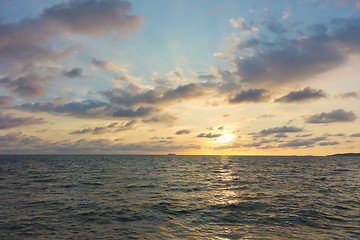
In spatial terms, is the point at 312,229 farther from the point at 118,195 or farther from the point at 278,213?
the point at 118,195

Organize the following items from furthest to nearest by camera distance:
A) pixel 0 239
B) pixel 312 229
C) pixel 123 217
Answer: pixel 123 217 → pixel 312 229 → pixel 0 239

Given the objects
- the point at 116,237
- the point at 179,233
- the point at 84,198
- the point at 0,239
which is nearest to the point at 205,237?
the point at 179,233

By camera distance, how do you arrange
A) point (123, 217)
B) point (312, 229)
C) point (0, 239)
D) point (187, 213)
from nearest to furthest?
1. point (0, 239)
2. point (312, 229)
3. point (123, 217)
4. point (187, 213)

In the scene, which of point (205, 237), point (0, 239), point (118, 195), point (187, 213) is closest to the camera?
point (0, 239)

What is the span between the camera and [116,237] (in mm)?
14797

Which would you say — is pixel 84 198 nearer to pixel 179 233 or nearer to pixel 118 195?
pixel 118 195

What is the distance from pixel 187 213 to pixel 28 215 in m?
14.6

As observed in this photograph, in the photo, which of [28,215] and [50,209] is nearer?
[28,215]

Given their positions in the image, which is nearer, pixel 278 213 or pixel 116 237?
pixel 116 237

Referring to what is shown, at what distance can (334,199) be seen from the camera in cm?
2792

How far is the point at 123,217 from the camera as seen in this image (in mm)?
19359

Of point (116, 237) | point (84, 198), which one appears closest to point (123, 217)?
point (116, 237)

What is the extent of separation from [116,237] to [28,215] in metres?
10.6

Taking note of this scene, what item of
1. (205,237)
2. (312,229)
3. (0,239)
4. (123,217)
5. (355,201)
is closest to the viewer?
(0,239)
